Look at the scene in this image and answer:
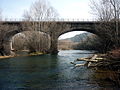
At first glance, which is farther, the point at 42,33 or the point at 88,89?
the point at 42,33

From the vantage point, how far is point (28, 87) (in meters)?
9.73

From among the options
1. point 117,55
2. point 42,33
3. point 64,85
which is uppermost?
point 42,33

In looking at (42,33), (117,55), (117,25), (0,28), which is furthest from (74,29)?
(117,55)

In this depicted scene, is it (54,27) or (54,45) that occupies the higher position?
(54,27)

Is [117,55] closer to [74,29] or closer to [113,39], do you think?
[113,39]

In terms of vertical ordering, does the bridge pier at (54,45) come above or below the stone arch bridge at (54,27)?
below

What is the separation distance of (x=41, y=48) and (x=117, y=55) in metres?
31.8

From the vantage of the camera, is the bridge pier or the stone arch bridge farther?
the bridge pier

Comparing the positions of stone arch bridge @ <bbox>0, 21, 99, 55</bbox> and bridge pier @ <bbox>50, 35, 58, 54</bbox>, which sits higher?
stone arch bridge @ <bbox>0, 21, 99, 55</bbox>

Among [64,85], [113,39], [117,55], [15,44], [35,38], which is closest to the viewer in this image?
[64,85]

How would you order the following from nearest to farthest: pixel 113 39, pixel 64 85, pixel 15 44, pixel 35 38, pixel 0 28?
pixel 64 85 → pixel 113 39 → pixel 0 28 → pixel 35 38 → pixel 15 44

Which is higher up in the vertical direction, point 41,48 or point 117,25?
point 117,25

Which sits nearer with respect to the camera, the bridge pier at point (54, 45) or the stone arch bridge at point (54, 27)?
the stone arch bridge at point (54, 27)

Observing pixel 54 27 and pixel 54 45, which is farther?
pixel 54 27
